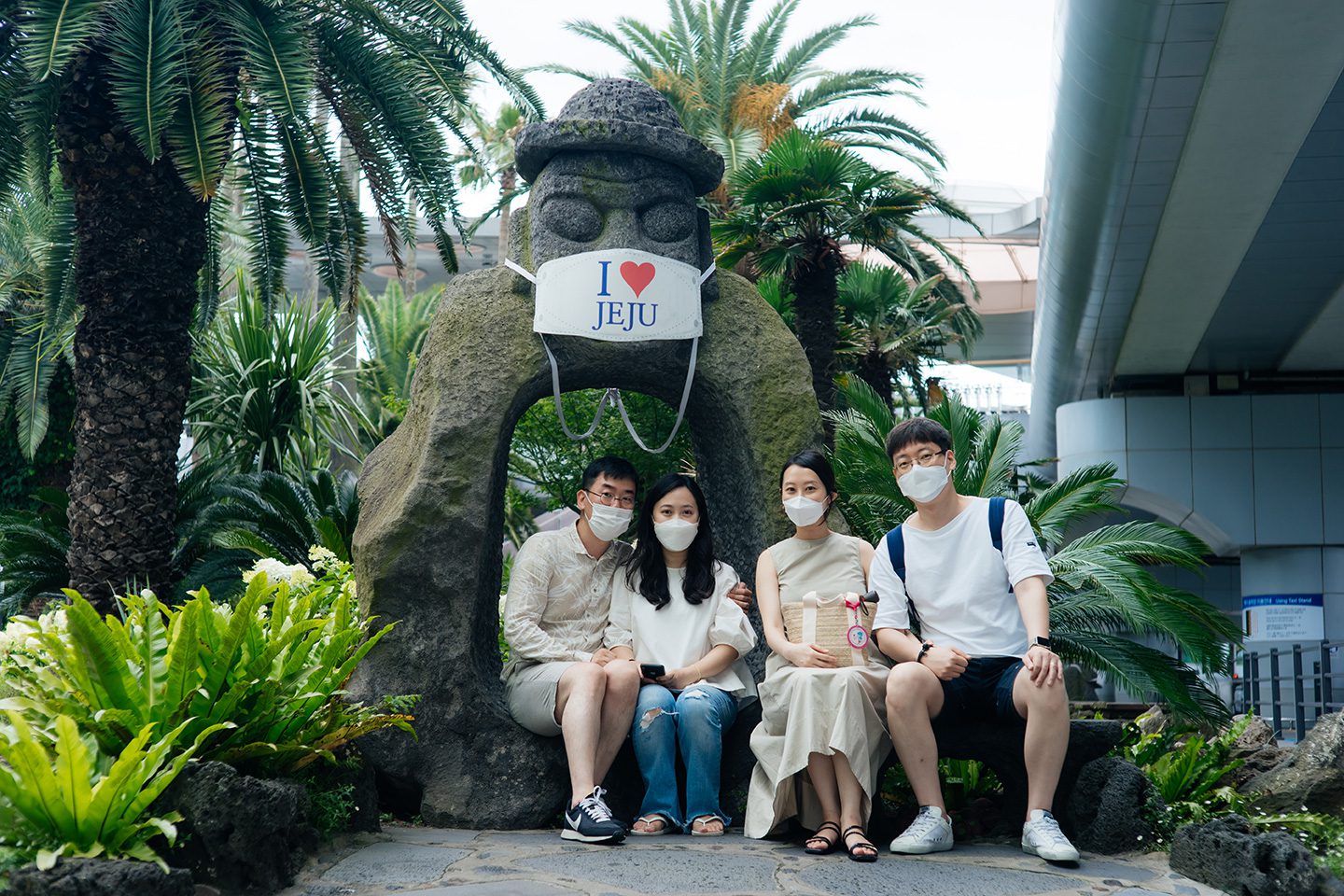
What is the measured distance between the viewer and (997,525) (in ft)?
15.0

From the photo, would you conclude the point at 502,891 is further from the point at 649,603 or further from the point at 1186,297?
the point at 1186,297

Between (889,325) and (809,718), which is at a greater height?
(889,325)

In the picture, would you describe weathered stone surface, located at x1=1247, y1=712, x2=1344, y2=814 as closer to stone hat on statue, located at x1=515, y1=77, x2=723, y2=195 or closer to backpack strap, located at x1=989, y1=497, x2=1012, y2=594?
backpack strap, located at x1=989, y1=497, x2=1012, y2=594

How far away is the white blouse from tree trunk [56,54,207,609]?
15.1 feet

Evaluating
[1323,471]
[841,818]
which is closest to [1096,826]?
[841,818]

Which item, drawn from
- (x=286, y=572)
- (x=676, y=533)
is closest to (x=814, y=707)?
(x=676, y=533)

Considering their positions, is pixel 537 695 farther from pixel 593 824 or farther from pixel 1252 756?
pixel 1252 756

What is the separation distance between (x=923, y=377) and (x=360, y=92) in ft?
38.6

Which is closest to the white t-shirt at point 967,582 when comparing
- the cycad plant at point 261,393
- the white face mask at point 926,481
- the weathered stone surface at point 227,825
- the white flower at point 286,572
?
the white face mask at point 926,481

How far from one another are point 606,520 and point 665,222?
1468 millimetres

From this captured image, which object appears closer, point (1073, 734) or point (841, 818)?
point (841, 818)

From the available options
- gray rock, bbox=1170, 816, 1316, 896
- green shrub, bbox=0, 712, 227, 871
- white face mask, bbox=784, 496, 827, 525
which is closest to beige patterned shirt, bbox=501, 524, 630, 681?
white face mask, bbox=784, 496, 827, 525

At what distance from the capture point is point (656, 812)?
15.5 feet

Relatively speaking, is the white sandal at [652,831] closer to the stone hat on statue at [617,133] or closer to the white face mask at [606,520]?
the white face mask at [606,520]
